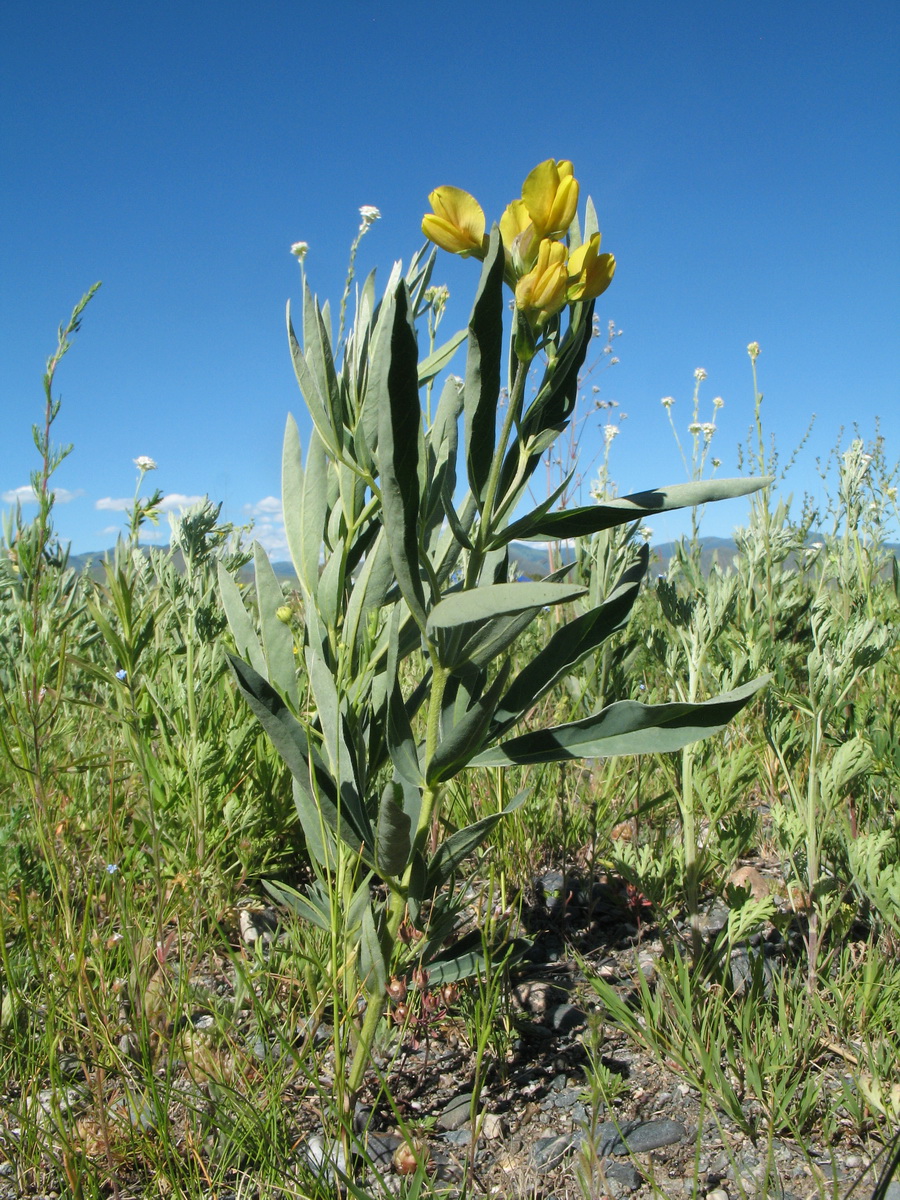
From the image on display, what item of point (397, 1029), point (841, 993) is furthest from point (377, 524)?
point (841, 993)

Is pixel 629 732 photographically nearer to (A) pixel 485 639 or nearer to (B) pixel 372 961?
(A) pixel 485 639

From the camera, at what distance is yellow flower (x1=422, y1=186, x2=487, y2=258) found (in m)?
1.14

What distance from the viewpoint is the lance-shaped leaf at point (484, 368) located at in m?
1.04

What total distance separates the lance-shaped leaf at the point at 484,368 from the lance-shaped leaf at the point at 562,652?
0.27 metres

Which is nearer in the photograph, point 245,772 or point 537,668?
point 537,668

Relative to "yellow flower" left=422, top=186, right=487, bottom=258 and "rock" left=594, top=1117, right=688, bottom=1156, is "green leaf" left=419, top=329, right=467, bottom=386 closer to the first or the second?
"yellow flower" left=422, top=186, right=487, bottom=258

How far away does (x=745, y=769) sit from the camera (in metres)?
1.87

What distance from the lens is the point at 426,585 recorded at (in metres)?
1.47

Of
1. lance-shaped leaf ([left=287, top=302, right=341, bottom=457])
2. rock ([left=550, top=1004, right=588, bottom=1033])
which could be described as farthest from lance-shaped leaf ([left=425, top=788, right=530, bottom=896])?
lance-shaped leaf ([left=287, top=302, right=341, bottom=457])

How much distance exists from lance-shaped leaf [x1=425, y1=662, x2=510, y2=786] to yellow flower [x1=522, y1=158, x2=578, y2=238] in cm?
66

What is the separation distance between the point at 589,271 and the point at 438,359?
0.49 m

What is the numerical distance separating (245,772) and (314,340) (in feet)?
4.39

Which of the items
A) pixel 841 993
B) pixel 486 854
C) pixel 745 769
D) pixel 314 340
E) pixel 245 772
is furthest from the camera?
pixel 245 772

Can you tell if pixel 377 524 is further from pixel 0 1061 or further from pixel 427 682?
pixel 0 1061
